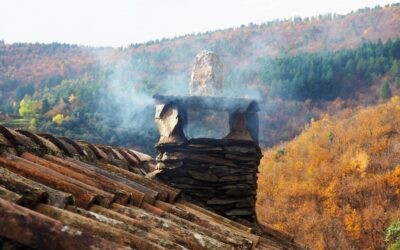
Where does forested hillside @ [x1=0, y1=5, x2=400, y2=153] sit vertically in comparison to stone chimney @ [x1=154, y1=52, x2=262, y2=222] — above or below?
above

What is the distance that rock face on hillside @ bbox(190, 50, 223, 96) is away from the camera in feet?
15.7

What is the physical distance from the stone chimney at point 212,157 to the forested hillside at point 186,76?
4524 cm

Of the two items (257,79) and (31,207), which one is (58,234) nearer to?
(31,207)

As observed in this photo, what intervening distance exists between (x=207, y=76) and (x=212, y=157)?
910 millimetres

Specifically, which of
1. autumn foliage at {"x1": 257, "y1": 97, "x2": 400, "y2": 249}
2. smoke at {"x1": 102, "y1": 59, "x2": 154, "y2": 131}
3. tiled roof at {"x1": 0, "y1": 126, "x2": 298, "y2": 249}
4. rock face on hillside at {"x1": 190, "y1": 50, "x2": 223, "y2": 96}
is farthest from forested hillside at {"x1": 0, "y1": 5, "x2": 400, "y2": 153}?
tiled roof at {"x1": 0, "y1": 126, "x2": 298, "y2": 249}

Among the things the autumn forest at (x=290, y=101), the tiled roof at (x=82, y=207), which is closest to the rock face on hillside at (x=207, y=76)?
the tiled roof at (x=82, y=207)

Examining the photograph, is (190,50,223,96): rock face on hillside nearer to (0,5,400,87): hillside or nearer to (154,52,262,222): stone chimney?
(154,52,262,222): stone chimney

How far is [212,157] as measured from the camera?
169 inches

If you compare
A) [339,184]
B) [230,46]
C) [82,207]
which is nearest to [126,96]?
[339,184]

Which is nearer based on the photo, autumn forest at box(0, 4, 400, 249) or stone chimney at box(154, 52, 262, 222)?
stone chimney at box(154, 52, 262, 222)

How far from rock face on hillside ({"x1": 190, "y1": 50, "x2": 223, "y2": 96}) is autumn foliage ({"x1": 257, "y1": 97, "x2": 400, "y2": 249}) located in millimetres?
29979

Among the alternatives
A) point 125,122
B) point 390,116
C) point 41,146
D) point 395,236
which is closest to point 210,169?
point 41,146

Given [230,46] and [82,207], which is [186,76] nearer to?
[230,46]

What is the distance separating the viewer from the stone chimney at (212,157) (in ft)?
14.0
